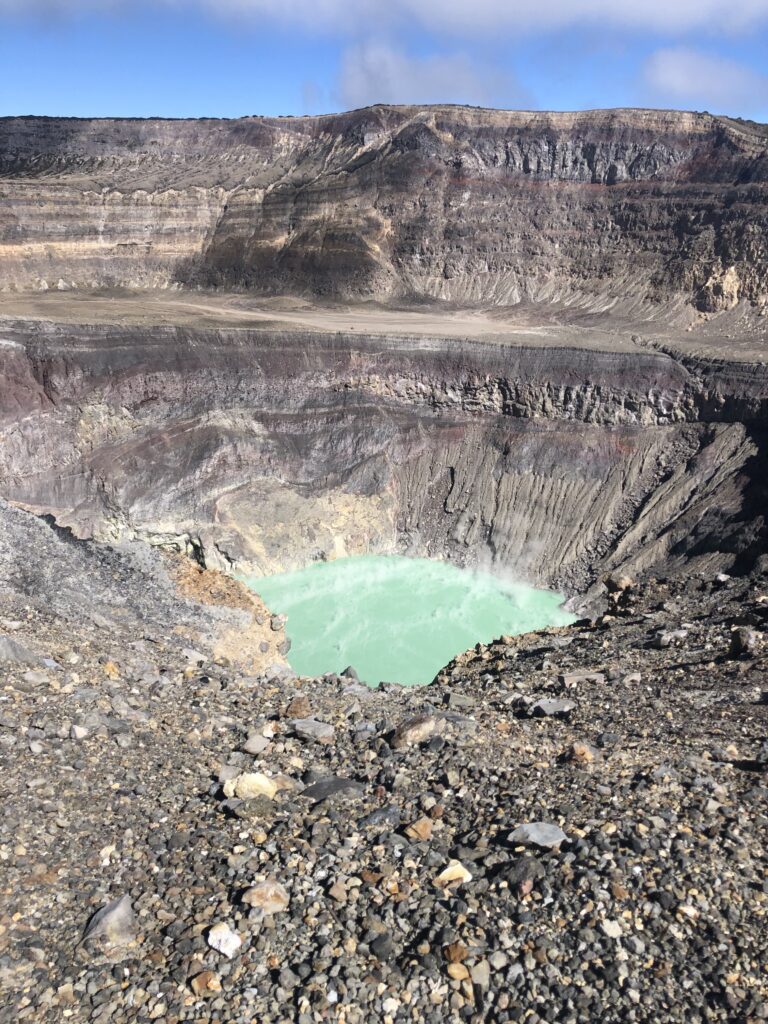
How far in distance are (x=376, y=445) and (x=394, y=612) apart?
9.40 metres

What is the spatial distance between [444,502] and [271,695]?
2150 cm

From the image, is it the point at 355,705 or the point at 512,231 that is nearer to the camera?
the point at 355,705

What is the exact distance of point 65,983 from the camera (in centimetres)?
686

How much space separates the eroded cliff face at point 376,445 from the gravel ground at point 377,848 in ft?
55.3

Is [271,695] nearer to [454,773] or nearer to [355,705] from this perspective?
[355,705]

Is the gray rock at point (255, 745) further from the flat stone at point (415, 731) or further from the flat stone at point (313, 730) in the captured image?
the flat stone at point (415, 731)

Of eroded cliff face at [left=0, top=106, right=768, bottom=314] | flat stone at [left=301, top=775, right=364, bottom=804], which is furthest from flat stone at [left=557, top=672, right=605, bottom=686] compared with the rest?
eroded cliff face at [left=0, top=106, right=768, bottom=314]

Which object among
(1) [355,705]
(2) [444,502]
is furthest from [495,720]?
(2) [444,502]

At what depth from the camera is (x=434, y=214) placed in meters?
54.2

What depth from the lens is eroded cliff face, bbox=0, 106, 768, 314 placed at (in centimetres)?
4703

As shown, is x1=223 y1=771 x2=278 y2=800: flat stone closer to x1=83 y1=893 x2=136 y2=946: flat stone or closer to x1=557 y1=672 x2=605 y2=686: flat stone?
x1=83 y1=893 x2=136 y2=946: flat stone

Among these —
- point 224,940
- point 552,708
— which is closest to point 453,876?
point 224,940

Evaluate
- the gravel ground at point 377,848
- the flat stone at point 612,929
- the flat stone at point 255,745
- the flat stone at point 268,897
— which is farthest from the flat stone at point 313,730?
the flat stone at point 612,929

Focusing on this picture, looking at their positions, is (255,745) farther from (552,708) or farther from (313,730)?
(552,708)
